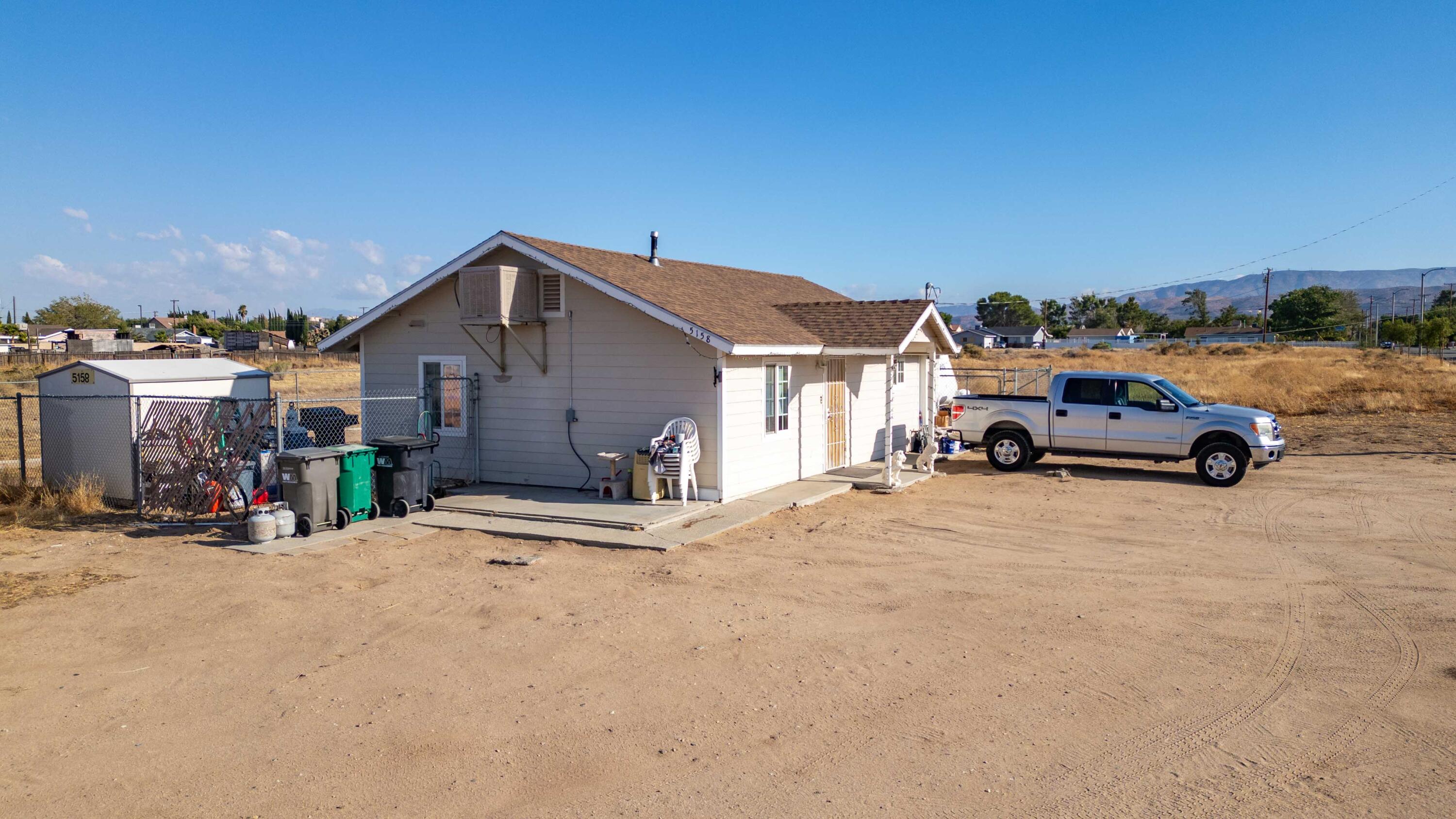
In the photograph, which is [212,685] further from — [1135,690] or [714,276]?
[714,276]

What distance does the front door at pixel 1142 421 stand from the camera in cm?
1580

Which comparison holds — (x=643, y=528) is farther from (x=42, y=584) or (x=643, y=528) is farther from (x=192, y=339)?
(x=192, y=339)

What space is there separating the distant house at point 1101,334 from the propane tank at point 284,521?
109358mm

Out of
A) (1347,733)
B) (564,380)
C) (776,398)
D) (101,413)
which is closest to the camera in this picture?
(1347,733)

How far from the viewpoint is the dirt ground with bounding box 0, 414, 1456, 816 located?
470 centimetres

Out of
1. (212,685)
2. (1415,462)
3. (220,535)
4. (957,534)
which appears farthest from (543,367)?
(1415,462)

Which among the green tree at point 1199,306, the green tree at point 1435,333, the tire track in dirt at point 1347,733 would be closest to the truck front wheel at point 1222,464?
the tire track in dirt at point 1347,733

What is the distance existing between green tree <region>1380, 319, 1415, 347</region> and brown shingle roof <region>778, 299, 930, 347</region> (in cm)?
6810

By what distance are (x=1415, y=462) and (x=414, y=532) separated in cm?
1897

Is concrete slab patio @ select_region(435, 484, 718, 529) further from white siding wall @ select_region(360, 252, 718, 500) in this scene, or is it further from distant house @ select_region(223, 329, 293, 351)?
distant house @ select_region(223, 329, 293, 351)

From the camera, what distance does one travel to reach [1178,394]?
16188mm

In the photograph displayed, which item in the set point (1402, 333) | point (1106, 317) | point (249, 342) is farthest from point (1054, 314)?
Answer: point (249, 342)

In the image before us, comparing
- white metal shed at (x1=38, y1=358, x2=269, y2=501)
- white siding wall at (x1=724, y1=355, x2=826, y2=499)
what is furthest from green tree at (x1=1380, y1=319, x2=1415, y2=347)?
white metal shed at (x1=38, y1=358, x2=269, y2=501)

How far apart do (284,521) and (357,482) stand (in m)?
1.06
